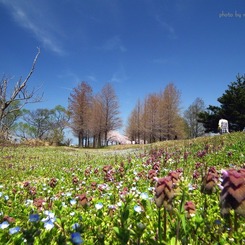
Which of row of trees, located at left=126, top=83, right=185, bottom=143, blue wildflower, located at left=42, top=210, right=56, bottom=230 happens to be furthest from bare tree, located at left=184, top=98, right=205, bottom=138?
blue wildflower, located at left=42, top=210, right=56, bottom=230

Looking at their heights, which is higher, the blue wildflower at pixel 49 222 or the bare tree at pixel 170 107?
the bare tree at pixel 170 107

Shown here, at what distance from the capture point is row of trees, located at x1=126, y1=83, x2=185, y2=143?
4616 centimetres

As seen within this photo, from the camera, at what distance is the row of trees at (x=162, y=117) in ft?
151

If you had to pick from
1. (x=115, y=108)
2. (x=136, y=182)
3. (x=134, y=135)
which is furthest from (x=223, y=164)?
(x=134, y=135)

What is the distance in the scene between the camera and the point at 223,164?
324 inches

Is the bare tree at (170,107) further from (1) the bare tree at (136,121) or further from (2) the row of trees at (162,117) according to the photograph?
(1) the bare tree at (136,121)

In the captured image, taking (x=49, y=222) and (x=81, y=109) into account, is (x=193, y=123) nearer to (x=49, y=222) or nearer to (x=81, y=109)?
(x=81, y=109)

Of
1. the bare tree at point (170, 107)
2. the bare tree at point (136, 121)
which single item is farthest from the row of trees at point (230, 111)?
the bare tree at point (136, 121)

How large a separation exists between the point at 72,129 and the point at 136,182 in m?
42.4

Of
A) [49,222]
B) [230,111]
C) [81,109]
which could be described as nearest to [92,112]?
[81,109]

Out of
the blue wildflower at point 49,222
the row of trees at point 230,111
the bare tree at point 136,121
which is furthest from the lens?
the bare tree at point 136,121

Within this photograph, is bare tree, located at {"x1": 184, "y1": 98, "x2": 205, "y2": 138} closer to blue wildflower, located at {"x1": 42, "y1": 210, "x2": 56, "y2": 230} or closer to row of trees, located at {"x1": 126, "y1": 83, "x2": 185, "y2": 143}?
row of trees, located at {"x1": 126, "y1": 83, "x2": 185, "y2": 143}

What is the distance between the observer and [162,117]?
46.2 m

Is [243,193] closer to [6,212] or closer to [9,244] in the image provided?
[9,244]
